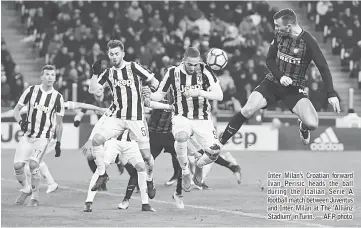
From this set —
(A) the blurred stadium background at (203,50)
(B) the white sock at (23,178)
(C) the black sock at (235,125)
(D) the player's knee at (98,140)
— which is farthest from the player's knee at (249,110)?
(A) the blurred stadium background at (203,50)

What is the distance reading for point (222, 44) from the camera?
2436cm

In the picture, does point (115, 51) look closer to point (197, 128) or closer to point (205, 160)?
point (197, 128)

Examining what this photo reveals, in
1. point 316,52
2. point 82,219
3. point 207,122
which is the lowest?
point 82,219

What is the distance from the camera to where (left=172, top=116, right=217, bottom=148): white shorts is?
1237 centimetres

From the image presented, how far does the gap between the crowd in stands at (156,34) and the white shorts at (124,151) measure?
9.74 meters

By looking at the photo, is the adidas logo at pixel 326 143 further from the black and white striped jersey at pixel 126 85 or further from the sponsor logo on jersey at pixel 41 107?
the black and white striped jersey at pixel 126 85

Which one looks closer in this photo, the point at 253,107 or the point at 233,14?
the point at 253,107

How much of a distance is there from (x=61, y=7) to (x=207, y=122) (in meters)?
13.7

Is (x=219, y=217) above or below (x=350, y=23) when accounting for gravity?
below

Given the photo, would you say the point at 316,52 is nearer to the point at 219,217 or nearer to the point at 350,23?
the point at 219,217

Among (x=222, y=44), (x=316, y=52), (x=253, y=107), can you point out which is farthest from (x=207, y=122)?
(x=222, y=44)

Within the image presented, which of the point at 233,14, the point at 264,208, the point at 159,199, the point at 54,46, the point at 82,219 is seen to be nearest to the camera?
the point at 82,219

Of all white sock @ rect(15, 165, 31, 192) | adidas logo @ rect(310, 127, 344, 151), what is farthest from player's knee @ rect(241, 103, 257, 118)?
adidas logo @ rect(310, 127, 344, 151)

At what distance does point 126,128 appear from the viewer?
39.4ft
